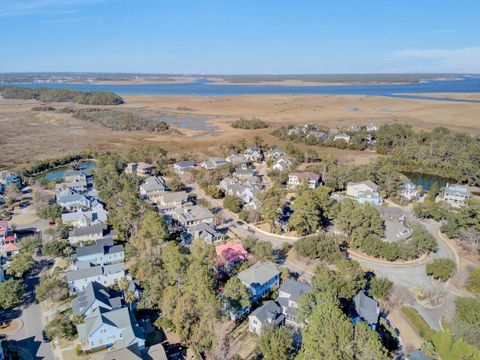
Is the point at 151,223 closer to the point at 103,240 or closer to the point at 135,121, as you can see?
the point at 103,240

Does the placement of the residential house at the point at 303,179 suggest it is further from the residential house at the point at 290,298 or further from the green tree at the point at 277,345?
the green tree at the point at 277,345

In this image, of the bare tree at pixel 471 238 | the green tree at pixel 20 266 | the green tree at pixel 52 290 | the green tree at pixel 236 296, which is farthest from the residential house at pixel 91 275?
the bare tree at pixel 471 238

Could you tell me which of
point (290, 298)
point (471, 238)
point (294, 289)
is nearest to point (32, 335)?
point (290, 298)

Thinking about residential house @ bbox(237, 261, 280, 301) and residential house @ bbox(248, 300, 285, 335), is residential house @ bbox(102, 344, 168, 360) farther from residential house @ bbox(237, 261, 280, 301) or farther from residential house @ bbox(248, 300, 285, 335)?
residential house @ bbox(237, 261, 280, 301)

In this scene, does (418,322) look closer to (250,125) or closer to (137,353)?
(137,353)

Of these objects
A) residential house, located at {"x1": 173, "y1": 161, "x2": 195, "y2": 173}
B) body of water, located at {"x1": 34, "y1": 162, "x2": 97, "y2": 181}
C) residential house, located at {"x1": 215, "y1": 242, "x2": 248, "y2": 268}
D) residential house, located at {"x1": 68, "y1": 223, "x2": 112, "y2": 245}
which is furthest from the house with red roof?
residential house, located at {"x1": 173, "y1": 161, "x2": 195, "y2": 173}
